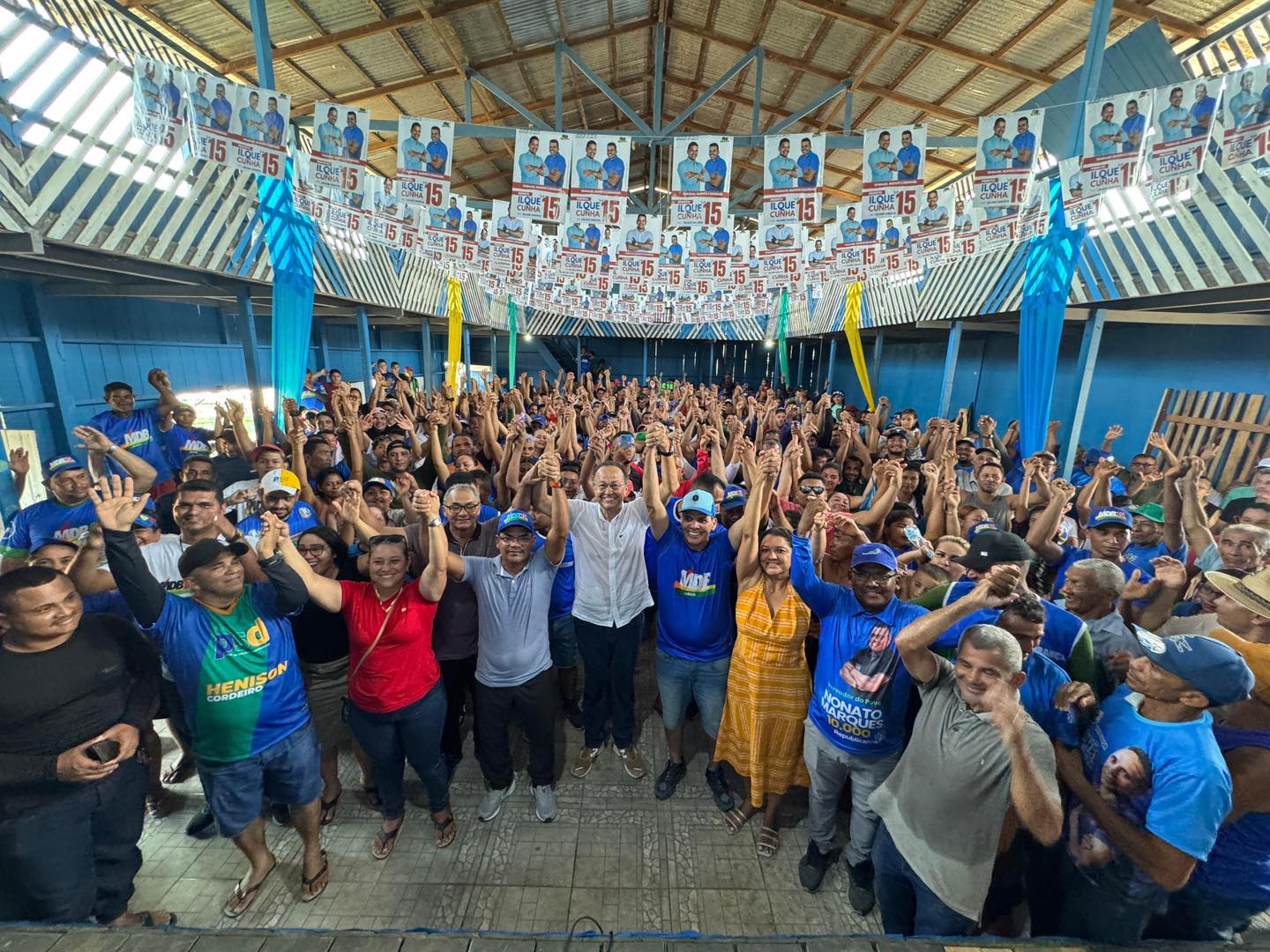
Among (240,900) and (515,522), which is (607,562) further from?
(240,900)

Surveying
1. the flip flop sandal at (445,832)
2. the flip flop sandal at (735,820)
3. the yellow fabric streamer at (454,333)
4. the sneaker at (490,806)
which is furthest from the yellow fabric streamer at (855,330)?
the flip flop sandal at (445,832)

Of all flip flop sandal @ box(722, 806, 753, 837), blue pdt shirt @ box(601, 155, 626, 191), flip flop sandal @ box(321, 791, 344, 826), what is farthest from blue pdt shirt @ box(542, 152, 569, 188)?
flip flop sandal @ box(722, 806, 753, 837)

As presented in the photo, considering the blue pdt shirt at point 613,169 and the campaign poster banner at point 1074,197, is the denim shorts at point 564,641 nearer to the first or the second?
the blue pdt shirt at point 613,169

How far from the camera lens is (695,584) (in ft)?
11.9

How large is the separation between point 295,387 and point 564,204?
430 cm

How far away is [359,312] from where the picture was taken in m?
12.8

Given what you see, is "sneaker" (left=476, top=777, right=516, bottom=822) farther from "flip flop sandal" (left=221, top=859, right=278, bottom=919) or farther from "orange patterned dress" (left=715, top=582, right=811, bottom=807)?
"orange patterned dress" (left=715, top=582, right=811, bottom=807)

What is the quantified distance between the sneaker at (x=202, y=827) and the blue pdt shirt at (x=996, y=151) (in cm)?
924

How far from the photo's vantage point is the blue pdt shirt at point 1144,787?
5.90 feet

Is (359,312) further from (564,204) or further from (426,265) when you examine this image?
(564,204)

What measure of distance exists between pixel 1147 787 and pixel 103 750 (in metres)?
4.34

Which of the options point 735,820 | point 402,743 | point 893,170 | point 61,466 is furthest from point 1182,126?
point 61,466

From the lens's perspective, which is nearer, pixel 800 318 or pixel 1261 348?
pixel 1261 348

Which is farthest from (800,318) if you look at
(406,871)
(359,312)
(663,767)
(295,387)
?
(406,871)
